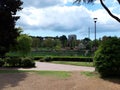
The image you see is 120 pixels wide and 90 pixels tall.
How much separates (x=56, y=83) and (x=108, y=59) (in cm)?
288

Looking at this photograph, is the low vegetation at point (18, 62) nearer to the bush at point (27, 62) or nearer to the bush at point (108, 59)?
the bush at point (27, 62)

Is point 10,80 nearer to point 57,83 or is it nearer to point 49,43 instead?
point 57,83

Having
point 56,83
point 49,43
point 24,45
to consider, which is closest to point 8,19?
point 56,83

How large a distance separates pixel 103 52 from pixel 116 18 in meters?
2.49

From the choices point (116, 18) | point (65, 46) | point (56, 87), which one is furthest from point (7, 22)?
point (65, 46)

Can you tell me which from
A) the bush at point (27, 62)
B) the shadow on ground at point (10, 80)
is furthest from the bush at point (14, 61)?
the shadow on ground at point (10, 80)

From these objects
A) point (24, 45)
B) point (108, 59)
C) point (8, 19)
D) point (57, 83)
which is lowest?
point (57, 83)

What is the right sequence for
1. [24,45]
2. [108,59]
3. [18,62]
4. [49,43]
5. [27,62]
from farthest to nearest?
[49,43], [24,45], [18,62], [27,62], [108,59]

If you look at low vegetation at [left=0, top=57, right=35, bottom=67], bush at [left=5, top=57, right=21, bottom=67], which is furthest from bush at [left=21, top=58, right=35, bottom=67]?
bush at [left=5, top=57, right=21, bottom=67]

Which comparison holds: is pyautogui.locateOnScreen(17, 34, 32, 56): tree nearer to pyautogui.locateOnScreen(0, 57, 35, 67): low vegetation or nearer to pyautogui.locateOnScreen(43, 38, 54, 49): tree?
pyautogui.locateOnScreen(0, 57, 35, 67): low vegetation

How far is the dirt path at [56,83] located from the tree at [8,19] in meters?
11.1

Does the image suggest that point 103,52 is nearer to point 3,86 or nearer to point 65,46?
point 3,86

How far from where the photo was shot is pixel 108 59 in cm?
1716

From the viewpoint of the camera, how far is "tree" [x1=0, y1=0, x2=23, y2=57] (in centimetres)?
2916
